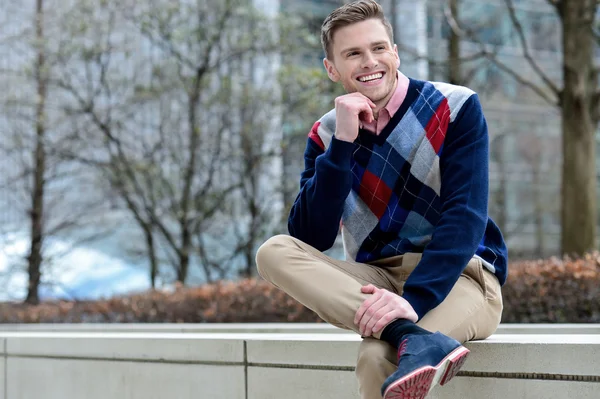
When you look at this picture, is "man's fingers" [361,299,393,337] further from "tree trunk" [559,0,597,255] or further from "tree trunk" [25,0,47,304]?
"tree trunk" [25,0,47,304]

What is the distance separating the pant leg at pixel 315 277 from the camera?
9.71 feet

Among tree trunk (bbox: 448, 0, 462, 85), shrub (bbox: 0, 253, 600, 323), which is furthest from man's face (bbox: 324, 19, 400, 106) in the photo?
tree trunk (bbox: 448, 0, 462, 85)

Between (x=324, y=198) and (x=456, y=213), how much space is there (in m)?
0.48

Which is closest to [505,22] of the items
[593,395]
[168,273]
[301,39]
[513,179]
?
[513,179]

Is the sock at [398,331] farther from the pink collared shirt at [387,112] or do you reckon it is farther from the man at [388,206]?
the pink collared shirt at [387,112]

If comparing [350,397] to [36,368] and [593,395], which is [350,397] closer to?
[593,395]

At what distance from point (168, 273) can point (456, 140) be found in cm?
1010

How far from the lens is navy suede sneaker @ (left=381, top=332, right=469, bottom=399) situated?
256 centimetres

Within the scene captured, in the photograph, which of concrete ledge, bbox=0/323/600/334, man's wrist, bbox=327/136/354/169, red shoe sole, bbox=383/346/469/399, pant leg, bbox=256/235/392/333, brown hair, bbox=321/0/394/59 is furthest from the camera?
concrete ledge, bbox=0/323/600/334

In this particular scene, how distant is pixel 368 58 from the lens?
128 inches

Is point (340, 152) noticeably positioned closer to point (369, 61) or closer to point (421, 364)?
point (369, 61)

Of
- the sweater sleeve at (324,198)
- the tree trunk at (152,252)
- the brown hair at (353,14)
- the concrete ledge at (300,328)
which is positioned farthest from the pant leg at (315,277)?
the tree trunk at (152,252)

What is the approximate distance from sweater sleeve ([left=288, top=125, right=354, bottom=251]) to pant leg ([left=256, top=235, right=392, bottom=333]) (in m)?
0.11

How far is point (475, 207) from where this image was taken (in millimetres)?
3047
